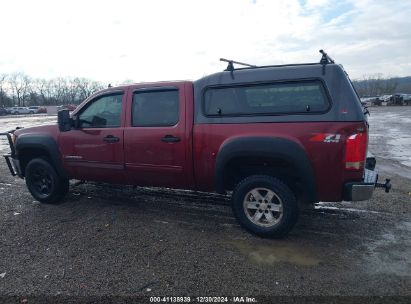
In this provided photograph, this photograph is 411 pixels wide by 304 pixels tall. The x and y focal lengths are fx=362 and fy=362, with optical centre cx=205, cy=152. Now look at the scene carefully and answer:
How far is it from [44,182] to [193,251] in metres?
3.37

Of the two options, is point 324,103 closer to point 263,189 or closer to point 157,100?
point 263,189

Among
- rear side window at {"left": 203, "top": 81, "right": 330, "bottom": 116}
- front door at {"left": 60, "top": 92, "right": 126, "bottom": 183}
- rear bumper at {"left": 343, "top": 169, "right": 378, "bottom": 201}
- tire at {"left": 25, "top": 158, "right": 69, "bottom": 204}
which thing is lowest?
tire at {"left": 25, "top": 158, "right": 69, "bottom": 204}

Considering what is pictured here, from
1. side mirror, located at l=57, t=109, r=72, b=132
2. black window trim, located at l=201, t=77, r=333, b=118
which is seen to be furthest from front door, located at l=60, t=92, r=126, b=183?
black window trim, located at l=201, t=77, r=333, b=118

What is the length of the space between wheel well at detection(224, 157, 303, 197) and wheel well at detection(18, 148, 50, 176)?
129 inches

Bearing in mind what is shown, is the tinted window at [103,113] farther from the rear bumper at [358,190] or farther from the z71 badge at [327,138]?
the rear bumper at [358,190]

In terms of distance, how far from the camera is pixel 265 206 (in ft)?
14.5

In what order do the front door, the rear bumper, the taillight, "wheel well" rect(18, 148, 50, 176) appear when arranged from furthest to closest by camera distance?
"wheel well" rect(18, 148, 50, 176), the front door, the rear bumper, the taillight

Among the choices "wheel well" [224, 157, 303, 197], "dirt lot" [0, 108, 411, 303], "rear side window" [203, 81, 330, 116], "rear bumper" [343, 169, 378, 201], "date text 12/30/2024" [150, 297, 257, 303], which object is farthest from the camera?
"wheel well" [224, 157, 303, 197]

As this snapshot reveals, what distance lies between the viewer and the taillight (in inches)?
150

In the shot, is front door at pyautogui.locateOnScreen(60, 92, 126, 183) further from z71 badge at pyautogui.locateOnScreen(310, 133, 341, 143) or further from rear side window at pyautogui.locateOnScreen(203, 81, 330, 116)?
z71 badge at pyautogui.locateOnScreen(310, 133, 341, 143)

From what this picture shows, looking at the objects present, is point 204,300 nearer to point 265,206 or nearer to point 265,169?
point 265,206

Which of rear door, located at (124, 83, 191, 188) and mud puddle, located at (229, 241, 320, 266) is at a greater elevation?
rear door, located at (124, 83, 191, 188)

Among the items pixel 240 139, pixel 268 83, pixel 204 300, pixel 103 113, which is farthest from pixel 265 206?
pixel 103 113

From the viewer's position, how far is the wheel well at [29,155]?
609 centimetres
